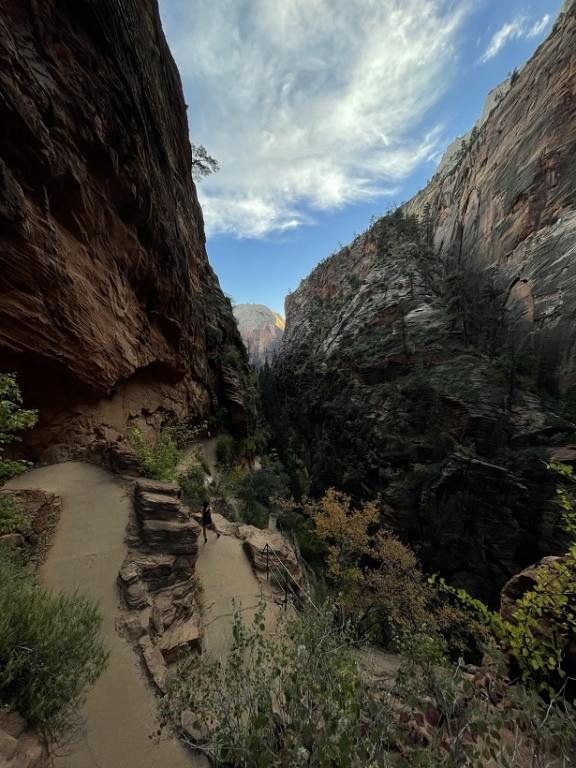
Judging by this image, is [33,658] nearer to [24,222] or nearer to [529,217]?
[24,222]

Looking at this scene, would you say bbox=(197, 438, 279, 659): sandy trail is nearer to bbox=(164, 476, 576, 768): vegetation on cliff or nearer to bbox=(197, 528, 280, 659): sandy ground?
bbox=(197, 528, 280, 659): sandy ground

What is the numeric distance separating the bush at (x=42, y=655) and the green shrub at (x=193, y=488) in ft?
22.6

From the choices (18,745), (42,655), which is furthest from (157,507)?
(18,745)

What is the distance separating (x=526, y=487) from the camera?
56.8 ft

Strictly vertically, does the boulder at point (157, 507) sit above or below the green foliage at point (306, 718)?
above

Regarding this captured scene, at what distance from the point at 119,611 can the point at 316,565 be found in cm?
1677

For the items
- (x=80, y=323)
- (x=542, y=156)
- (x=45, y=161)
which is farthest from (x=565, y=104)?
(x=80, y=323)

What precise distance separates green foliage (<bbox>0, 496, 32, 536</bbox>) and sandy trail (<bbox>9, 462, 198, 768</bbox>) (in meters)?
0.73

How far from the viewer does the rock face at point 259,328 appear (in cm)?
11828

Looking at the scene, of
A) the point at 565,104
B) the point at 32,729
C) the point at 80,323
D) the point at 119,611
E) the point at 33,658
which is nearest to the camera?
the point at 32,729

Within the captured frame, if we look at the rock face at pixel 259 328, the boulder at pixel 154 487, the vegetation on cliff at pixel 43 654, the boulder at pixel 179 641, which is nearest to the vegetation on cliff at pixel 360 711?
the vegetation on cliff at pixel 43 654

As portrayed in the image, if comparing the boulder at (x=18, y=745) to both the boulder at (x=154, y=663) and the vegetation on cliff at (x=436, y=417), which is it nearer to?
the boulder at (x=154, y=663)

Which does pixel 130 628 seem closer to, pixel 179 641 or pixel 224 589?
pixel 179 641

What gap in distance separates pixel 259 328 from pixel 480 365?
113 m
